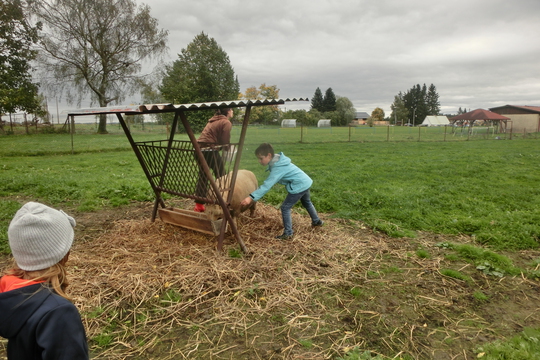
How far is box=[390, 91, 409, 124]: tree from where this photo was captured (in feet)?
326

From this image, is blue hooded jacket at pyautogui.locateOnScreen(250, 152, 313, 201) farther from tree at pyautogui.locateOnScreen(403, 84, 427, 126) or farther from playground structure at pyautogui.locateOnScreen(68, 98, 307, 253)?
tree at pyautogui.locateOnScreen(403, 84, 427, 126)

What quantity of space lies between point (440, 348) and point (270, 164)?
115 inches

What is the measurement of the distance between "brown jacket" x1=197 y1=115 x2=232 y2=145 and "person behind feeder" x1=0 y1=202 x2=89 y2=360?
3.87m

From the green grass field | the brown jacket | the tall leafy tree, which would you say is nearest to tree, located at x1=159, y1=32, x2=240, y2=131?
the green grass field

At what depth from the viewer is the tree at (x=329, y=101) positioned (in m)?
90.9

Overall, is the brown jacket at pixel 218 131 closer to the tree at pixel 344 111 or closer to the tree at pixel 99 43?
the tree at pixel 99 43

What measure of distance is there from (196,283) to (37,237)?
236cm

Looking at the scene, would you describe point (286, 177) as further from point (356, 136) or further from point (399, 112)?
point (399, 112)

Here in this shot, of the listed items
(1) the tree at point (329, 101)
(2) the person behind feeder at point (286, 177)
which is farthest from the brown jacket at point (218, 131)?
(1) the tree at point (329, 101)

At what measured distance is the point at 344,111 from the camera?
81.1 m

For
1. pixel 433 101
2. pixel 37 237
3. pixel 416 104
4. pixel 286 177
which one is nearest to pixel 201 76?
pixel 286 177

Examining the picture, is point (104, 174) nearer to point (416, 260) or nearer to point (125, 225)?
point (125, 225)

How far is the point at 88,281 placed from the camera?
12.6 feet

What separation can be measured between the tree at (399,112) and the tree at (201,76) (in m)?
65.8
